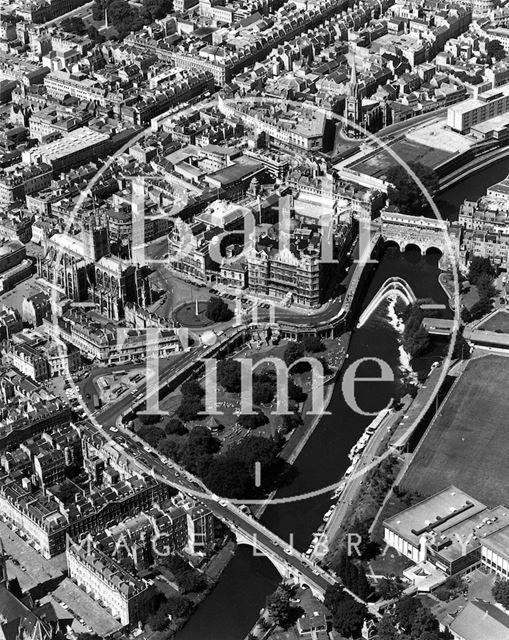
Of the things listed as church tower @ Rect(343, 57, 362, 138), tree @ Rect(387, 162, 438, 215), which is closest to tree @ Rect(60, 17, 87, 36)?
church tower @ Rect(343, 57, 362, 138)

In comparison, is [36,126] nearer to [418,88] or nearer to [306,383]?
[418,88]

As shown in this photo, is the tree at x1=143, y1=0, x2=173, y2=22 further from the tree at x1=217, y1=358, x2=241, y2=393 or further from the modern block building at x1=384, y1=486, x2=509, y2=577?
the modern block building at x1=384, y1=486, x2=509, y2=577

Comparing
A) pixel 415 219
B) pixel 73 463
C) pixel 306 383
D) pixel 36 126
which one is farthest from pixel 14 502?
pixel 36 126

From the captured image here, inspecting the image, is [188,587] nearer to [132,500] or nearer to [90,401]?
[132,500]

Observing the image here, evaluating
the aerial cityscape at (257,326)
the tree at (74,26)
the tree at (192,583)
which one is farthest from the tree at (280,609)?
the tree at (74,26)

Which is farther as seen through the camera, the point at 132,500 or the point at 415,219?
the point at 415,219

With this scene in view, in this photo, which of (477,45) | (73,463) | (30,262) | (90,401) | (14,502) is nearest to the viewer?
(14,502)

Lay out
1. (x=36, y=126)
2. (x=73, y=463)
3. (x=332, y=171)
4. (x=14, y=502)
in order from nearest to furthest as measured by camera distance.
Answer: (x=14, y=502) → (x=73, y=463) → (x=332, y=171) → (x=36, y=126)

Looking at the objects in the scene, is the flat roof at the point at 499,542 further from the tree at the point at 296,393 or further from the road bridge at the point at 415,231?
the road bridge at the point at 415,231
